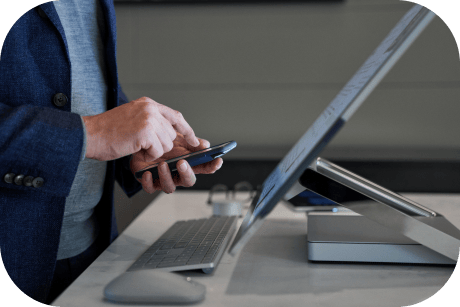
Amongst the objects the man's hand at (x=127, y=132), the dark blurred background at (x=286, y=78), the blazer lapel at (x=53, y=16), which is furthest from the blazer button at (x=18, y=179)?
the dark blurred background at (x=286, y=78)

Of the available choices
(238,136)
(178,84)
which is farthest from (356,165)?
(178,84)

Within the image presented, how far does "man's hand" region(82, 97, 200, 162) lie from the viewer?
714 mm

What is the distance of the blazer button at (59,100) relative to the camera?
884 mm

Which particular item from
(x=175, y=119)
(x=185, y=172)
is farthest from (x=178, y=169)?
(x=175, y=119)

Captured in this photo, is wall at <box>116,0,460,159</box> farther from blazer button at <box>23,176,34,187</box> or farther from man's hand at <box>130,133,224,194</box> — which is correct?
blazer button at <box>23,176,34,187</box>

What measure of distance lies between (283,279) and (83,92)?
655mm

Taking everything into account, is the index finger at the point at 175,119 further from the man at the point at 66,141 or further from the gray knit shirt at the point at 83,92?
the gray knit shirt at the point at 83,92

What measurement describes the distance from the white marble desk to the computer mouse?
2 centimetres

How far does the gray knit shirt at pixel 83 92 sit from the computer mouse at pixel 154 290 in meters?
0.42

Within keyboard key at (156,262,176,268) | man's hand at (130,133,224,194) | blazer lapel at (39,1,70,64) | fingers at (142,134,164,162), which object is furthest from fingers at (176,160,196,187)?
blazer lapel at (39,1,70,64)

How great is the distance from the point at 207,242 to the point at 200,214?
44cm

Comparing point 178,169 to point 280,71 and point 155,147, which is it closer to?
point 155,147

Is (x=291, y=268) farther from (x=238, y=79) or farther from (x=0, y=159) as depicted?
(x=238, y=79)

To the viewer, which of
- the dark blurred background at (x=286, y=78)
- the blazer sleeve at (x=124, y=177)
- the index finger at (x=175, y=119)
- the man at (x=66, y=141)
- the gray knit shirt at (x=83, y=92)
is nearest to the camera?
the man at (x=66, y=141)
